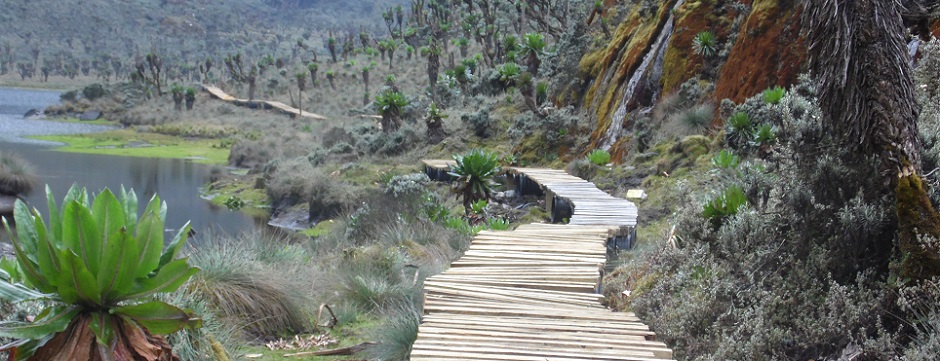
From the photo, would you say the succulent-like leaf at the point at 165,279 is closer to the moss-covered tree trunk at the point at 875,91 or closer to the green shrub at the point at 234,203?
the moss-covered tree trunk at the point at 875,91

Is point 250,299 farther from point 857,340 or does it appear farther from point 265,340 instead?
point 857,340

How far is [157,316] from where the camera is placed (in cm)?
398

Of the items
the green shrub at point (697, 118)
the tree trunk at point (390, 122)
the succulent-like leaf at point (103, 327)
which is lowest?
the tree trunk at point (390, 122)

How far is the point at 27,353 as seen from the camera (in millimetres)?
3834

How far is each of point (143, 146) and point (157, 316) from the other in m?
54.3

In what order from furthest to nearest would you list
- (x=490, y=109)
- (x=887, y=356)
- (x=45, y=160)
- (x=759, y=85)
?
(x=45, y=160)
(x=490, y=109)
(x=759, y=85)
(x=887, y=356)

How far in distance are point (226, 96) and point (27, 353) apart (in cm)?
7355

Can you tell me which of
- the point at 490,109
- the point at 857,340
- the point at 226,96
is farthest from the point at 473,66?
the point at 857,340

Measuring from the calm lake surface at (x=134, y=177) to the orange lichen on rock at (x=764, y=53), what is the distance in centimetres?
1368

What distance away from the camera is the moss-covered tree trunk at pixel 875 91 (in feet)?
15.6

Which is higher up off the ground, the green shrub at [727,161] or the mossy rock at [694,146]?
the green shrub at [727,161]

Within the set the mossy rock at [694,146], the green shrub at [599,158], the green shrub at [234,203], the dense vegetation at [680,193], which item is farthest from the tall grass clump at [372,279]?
the green shrub at [234,203]

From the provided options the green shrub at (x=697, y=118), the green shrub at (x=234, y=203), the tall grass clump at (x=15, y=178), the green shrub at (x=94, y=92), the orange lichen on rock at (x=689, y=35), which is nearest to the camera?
the green shrub at (x=697, y=118)

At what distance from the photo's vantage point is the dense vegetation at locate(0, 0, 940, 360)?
15.9 feet
